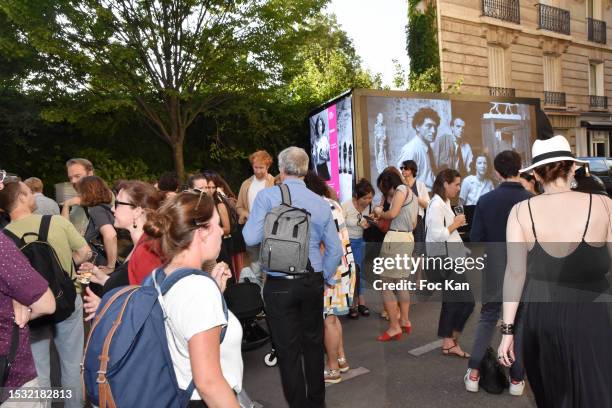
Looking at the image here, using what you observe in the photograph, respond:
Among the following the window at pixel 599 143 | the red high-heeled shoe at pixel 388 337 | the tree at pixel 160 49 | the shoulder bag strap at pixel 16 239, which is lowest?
the red high-heeled shoe at pixel 388 337

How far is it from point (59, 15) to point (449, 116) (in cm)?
823

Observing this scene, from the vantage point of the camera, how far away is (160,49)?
980 centimetres

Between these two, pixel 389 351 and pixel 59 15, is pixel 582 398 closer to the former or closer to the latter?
pixel 389 351

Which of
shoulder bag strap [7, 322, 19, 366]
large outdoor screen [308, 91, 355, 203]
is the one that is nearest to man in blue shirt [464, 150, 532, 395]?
shoulder bag strap [7, 322, 19, 366]

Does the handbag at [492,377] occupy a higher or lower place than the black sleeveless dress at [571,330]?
lower

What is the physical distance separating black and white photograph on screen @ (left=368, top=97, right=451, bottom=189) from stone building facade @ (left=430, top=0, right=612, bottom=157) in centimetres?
962

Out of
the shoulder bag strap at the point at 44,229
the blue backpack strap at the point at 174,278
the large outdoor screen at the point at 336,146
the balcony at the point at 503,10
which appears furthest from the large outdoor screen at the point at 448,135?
the balcony at the point at 503,10

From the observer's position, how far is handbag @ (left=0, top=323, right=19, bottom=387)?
210 cm

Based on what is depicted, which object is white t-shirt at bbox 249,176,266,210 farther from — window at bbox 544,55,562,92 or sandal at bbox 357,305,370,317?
window at bbox 544,55,562,92

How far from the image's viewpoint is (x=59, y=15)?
841cm

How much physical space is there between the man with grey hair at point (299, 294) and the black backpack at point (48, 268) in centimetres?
121

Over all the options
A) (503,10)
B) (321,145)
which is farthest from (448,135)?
(503,10)

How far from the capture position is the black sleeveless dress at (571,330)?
2.50 m

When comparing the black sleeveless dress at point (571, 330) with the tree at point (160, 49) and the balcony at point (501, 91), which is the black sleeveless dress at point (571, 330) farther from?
the balcony at point (501, 91)
